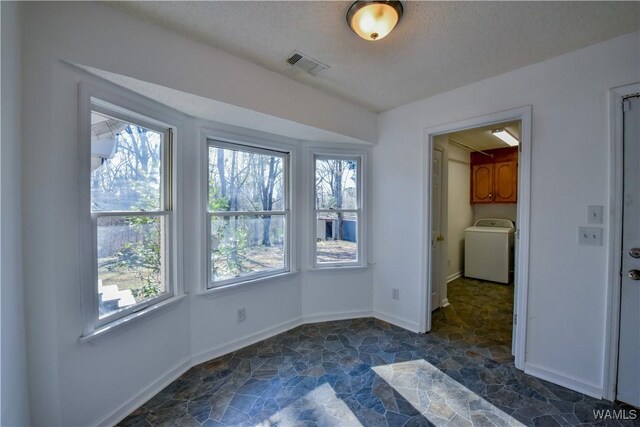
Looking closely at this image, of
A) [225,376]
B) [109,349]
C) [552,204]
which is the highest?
[552,204]

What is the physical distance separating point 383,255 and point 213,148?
7.20 ft

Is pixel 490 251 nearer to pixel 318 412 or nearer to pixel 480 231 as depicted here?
pixel 480 231

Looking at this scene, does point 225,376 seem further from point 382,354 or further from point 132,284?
point 382,354

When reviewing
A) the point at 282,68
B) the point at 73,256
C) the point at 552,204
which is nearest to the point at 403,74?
the point at 282,68

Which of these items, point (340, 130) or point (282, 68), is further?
point (340, 130)

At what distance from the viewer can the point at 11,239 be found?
1202 millimetres

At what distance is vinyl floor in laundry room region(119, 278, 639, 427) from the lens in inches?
66.2

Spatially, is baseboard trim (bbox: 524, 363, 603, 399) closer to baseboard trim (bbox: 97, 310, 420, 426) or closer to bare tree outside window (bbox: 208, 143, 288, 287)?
baseboard trim (bbox: 97, 310, 420, 426)

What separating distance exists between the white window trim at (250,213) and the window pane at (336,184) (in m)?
0.36

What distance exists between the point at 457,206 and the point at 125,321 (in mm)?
5092

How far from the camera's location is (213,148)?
7.87ft

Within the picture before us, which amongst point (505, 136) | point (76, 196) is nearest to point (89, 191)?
point (76, 196)

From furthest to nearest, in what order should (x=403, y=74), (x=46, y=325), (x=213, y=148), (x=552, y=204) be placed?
(x=213, y=148), (x=403, y=74), (x=552, y=204), (x=46, y=325)

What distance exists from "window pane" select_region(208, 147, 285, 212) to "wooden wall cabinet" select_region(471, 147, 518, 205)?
4.15 metres
